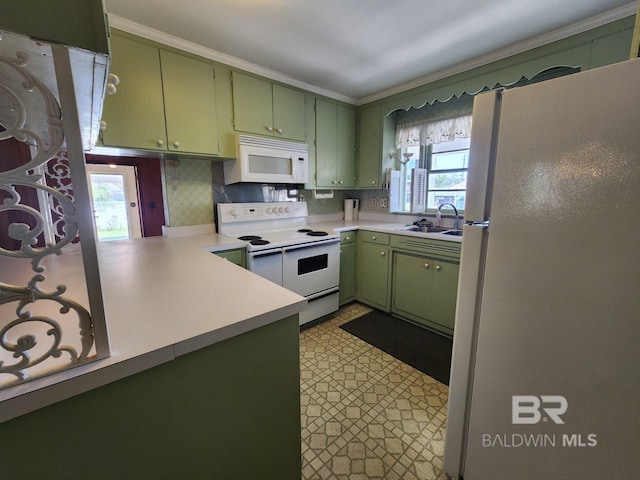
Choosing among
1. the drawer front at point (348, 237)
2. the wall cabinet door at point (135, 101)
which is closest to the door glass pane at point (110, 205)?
the wall cabinet door at point (135, 101)

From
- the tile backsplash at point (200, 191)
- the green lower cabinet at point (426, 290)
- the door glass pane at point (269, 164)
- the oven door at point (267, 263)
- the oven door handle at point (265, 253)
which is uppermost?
the door glass pane at point (269, 164)

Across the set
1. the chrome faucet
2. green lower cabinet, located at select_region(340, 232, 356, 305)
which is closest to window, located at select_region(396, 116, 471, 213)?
the chrome faucet

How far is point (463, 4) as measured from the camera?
5.47 ft

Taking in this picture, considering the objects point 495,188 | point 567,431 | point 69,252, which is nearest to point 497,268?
point 495,188

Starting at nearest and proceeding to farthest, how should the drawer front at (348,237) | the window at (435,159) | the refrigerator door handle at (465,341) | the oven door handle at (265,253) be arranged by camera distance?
the refrigerator door handle at (465,341) < the oven door handle at (265,253) < the window at (435,159) < the drawer front at (348,237)

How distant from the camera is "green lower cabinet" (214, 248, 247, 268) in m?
2.08

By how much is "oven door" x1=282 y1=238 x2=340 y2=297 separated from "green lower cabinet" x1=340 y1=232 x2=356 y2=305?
17 centimetres

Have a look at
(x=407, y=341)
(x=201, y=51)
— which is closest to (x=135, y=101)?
(x=201, y=51)

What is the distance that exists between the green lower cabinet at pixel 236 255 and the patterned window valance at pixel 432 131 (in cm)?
226

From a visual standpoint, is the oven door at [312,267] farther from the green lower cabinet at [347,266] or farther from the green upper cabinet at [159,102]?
the green upper cabinet at [159,102]

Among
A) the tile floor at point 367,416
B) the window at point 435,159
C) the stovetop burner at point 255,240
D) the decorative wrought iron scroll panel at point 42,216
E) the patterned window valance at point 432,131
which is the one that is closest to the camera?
the decorative wrought iron scroll panel at point 42,216

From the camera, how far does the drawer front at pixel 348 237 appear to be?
117 inches

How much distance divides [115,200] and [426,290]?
3257 millimetres

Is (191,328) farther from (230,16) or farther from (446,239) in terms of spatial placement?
(446,239)
